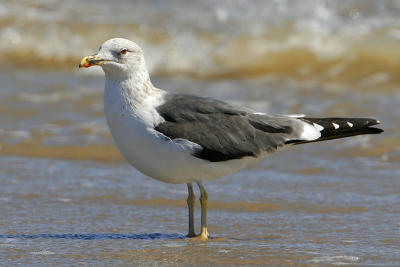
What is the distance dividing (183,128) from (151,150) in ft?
0.85

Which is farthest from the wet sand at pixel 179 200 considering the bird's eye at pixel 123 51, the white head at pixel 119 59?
the bird's eye at pixel 123 51

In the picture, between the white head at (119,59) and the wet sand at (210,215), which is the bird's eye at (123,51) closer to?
the white head at (119,59)

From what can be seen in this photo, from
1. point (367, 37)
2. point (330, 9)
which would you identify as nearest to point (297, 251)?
point (367, 37)

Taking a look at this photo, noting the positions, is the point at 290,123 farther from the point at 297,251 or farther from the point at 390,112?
the point at 390,112

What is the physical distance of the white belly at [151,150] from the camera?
15.5 ft

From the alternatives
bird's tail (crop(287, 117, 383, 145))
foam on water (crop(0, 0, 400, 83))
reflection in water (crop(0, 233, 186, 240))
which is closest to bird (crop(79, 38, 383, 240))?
bird's tail (crop(287, 117, 383, 145))

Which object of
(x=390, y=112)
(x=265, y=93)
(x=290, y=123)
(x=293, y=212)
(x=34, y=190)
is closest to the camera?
(x=290, y=123)

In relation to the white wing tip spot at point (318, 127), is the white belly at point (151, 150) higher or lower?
lower

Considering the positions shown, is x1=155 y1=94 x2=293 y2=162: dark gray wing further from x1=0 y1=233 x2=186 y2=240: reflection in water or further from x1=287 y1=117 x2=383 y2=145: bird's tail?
x1=0 y1=233 x2=186 y2=240: reflection in water

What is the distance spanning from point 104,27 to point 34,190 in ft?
24.0

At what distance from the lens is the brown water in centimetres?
481

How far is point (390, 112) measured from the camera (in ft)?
27.6

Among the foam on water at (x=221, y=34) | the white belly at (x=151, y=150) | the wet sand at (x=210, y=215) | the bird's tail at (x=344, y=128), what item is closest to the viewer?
the wet sand at (x=210, y=215)

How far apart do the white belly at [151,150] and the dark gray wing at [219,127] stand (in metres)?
0.06
